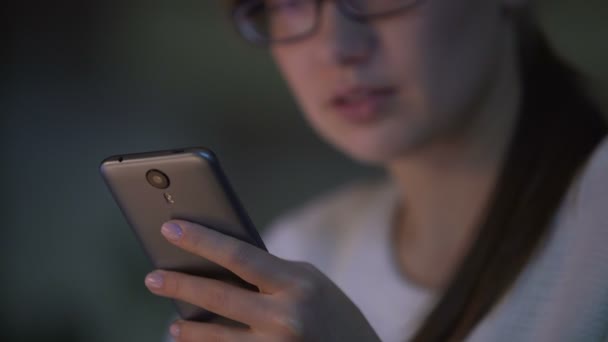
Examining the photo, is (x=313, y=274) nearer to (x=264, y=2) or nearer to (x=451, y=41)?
(x=451, y=41)

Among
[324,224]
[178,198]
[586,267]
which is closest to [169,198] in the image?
[178,198]

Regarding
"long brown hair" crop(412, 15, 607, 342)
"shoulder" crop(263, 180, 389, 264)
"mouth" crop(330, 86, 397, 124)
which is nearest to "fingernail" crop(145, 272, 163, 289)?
"long brown hair" crop(412, 15, 607, 342)

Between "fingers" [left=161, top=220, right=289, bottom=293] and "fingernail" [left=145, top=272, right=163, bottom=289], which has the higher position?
"fingers" [left=161, top=220, right=289, bottom=293]

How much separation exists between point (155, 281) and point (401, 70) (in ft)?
1.40

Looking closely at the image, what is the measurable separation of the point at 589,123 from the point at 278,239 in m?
0.58

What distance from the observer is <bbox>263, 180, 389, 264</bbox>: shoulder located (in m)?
1.06

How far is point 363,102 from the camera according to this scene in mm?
773

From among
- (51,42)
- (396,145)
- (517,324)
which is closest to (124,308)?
(51,42)

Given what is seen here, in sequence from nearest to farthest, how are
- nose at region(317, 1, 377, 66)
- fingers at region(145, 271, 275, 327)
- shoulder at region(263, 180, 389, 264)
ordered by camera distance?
1. fingers at region(145, 271, 275, 327)
2. nose at region(317, 1, 377, 66)
3. shoulder at region(263, 180, 389, 264)

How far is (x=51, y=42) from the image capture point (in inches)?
68.1

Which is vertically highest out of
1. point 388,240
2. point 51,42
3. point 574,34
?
point 51,42

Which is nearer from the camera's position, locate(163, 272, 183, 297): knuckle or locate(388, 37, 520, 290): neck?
locate(163, 272, 183, 297): knuckle

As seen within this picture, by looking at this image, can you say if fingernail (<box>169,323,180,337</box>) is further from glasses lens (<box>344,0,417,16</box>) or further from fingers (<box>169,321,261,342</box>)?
glasses lens (<box>344,0,417,16</box>)

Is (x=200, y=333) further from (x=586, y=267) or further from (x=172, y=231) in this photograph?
(x=586, y=267)
